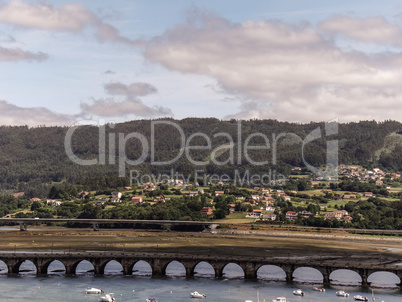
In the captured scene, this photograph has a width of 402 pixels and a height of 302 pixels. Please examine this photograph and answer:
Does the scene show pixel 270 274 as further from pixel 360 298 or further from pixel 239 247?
pixel 239 247

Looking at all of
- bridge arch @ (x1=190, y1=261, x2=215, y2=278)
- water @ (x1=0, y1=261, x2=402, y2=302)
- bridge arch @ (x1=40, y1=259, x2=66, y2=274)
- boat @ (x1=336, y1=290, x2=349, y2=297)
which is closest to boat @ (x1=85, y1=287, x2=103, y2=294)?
water @ (x1=0, y1=261, x2=402, y2=302)

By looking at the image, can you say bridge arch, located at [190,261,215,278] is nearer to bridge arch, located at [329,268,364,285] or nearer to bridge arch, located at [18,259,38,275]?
bridge arch, located at [329,268,364,285]

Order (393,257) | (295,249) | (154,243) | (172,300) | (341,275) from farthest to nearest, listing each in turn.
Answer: (154,243) < (295,249) < (393,257) < (341,275) < (172,300)

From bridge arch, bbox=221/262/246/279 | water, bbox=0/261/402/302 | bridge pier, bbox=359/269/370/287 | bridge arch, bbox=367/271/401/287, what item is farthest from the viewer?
bridge arch, bbox=221/262/246/279

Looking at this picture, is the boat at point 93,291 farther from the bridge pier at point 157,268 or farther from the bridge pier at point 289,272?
the bridge pier at point 289,272

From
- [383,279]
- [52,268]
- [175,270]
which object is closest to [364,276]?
[383,279]

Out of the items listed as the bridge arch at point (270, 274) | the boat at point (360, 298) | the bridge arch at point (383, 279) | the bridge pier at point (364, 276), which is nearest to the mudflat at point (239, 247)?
the bridge arch at point (270, 274)

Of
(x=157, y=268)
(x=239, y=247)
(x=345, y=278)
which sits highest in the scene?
(x=157, y=268)

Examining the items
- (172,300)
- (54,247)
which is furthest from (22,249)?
(172,300)

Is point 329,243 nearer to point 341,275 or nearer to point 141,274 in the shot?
point 341,275
